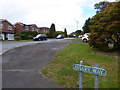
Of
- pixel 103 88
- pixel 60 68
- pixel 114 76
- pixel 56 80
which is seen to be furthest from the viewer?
pixel 60 68

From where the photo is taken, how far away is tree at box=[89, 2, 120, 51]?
11.9 metres

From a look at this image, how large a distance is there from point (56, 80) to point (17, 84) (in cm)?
164

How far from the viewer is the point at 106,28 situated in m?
12.3

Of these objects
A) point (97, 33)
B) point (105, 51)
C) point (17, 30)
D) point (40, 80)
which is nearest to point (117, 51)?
point (105, 51)

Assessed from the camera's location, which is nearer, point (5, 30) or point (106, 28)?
point (106, 28)

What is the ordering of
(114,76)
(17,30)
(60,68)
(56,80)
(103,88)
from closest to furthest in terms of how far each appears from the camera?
1. (103,88)
2. (56,80)
3. (114,76)
4. (60,68)
5. (17,30)

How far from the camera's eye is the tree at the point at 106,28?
11.9 m

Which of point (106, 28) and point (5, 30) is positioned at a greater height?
point (5, 30)

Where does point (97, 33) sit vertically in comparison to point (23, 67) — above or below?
above

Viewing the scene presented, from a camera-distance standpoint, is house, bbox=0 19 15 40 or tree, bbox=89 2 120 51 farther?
house, bbox=0 19 15 40

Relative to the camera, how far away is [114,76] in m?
7.34

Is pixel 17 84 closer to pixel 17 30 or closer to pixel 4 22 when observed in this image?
pixel 4 22

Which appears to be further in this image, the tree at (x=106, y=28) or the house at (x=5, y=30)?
the house at (x=5, y=30)

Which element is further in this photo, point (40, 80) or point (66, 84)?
point (40, 80)
